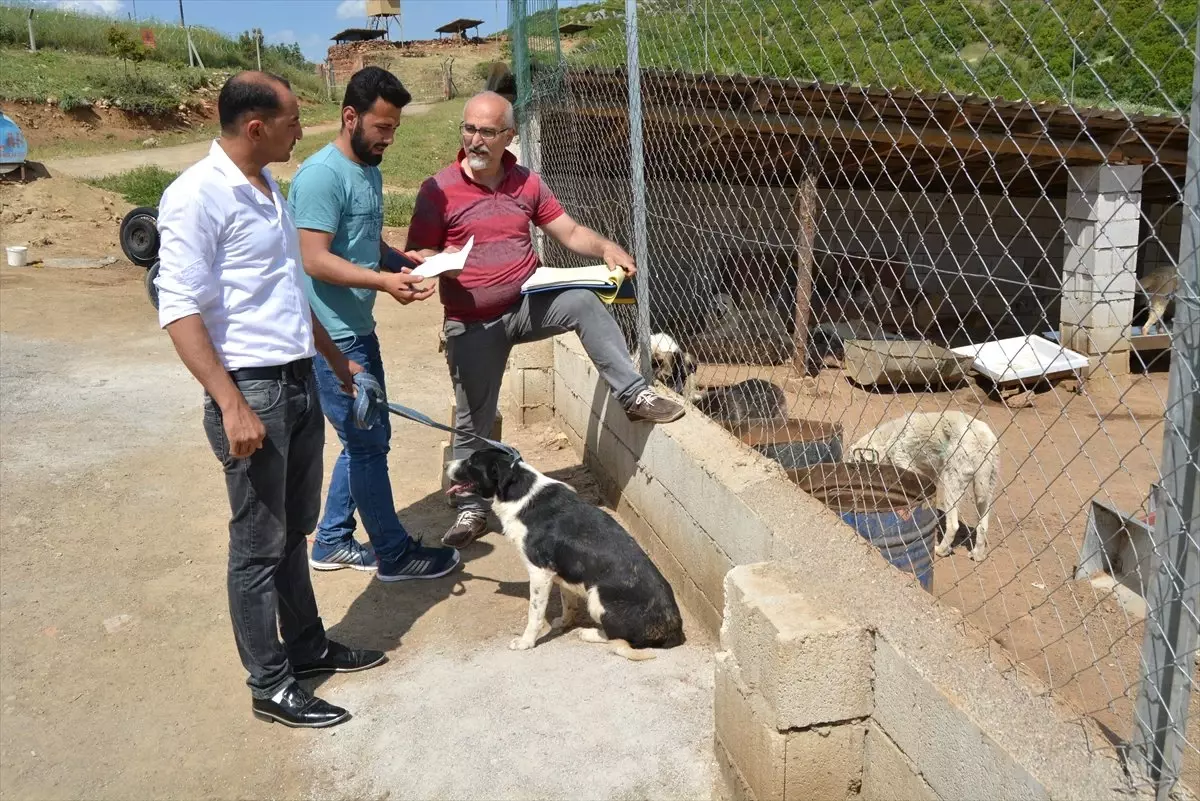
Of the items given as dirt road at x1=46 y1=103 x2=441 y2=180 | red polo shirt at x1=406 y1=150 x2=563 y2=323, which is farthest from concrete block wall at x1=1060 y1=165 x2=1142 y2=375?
dirt road at x1=46 y1=103 x2=441 y2=180

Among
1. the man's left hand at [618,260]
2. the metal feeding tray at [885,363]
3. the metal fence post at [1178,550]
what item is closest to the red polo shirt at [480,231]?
the man's left hand at [618,260]

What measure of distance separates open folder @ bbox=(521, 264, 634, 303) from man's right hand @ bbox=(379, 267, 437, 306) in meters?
0.67

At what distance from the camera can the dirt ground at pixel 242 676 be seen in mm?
2984

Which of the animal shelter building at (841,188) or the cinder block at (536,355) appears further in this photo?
the cinder block at (536,355)

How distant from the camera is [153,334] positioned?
369 inches

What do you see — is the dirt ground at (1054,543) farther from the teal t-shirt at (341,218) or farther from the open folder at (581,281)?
the teal t-shirt at (341,218)

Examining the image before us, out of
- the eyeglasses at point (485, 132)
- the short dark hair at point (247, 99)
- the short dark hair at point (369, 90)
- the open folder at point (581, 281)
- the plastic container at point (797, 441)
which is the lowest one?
the plastic container at point (797, 441)

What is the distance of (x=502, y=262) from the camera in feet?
13.8

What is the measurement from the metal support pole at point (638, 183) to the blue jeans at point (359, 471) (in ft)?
4.22

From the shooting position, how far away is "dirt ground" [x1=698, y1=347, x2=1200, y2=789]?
282 cm

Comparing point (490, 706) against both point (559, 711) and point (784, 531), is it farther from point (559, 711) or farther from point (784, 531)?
point (784, 531)

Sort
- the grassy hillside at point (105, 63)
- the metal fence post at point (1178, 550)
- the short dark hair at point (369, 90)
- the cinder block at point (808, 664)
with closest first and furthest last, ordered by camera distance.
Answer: the metal fence post at point (1178, 550)
the cinder block at point (808, 664)
the short dark hair at point (369, 90)
the grassy hillside at point (105, 63)

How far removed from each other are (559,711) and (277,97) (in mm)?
2253

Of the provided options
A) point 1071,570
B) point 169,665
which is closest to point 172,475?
point 169,665
